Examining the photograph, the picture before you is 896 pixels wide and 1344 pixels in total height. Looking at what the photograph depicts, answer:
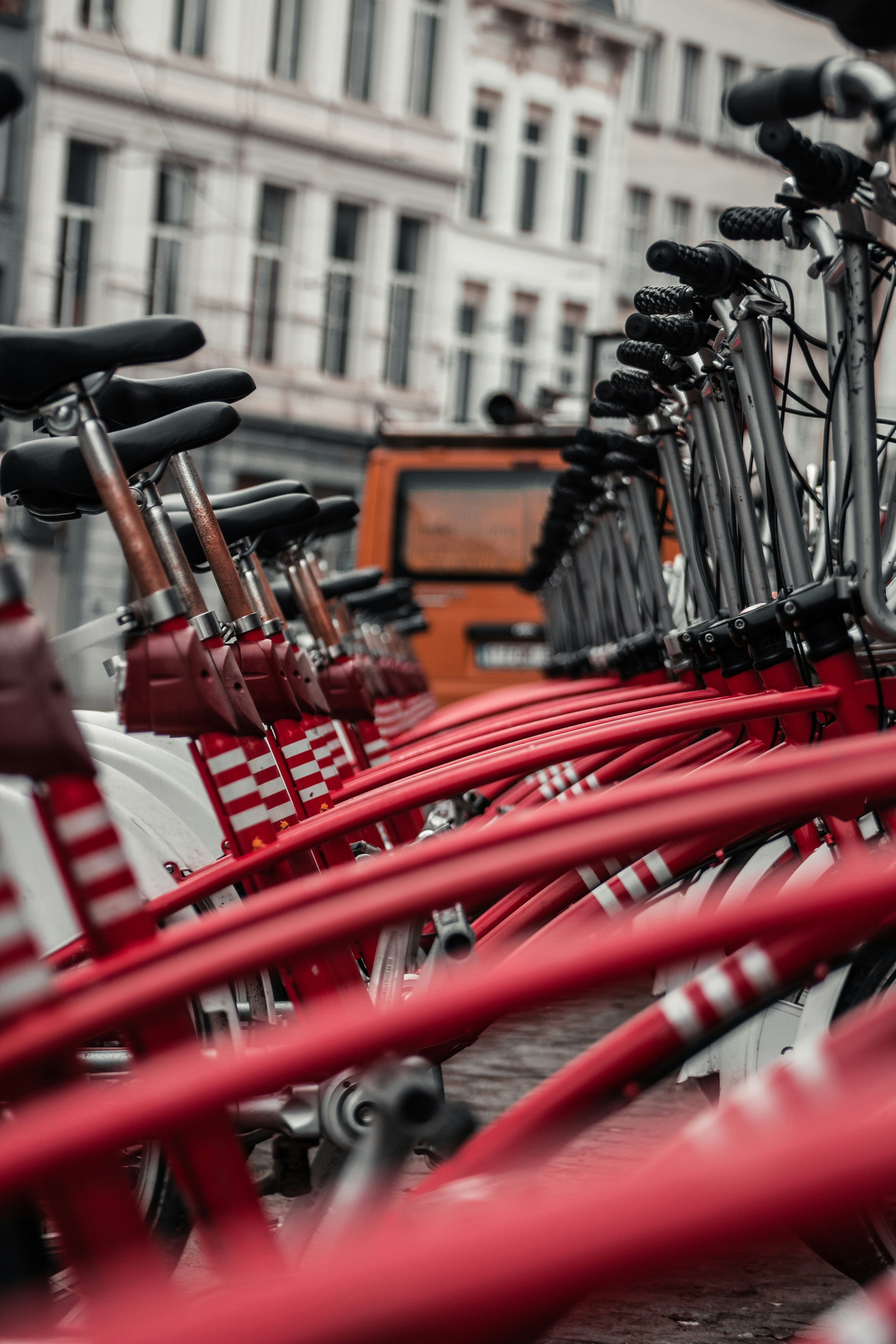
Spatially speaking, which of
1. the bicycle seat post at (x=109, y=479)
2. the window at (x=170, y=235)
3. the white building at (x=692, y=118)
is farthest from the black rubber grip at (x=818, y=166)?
the white building at (x=692, y=118)

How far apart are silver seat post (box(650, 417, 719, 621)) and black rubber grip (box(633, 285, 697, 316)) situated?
698 mm

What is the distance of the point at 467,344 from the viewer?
33188 mm

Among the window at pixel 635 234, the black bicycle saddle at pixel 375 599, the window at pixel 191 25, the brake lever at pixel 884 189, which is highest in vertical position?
the window at pixel 191 25

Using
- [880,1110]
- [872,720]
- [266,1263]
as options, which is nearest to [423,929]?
[872,720]

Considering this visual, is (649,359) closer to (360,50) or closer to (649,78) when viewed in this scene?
(360,50)

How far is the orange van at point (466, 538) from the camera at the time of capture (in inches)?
518

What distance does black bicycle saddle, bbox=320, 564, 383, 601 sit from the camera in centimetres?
582

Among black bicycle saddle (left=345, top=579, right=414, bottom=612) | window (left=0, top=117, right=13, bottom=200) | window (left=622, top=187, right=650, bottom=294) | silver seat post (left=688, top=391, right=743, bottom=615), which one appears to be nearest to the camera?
silver seat post (left=688, top=391, right=743, bottom=615)

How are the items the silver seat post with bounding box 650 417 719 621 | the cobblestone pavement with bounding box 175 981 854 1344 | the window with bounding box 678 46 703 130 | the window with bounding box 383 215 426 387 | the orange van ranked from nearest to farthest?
the cobblestone pavement with bounding box 175 981 854 1344, the silver seat post with bounding box 650 417 719 621, the orange van, the window with bounding box 383 215 426 387, the window with bounding box 678 46 703 130

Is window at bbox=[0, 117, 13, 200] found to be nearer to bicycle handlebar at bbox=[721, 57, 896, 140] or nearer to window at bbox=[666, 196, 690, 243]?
window at bbox=[666, 196, 690, 243]

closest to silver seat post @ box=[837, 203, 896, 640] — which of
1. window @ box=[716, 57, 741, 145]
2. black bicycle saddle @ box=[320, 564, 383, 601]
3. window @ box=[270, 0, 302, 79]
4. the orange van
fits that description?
black bicycle saddle @ box=[320, 564, 383, 601]

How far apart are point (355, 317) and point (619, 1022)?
25555mm

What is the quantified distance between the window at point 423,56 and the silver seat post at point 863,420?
3014 cm

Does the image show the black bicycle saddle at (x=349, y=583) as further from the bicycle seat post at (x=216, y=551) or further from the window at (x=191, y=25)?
the window at (x=191, y=25)
